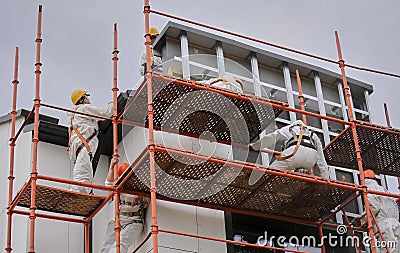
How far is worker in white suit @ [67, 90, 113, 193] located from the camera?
14.5 metres

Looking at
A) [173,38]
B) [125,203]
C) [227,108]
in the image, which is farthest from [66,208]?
[173,38]

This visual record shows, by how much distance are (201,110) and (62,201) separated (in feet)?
8.91

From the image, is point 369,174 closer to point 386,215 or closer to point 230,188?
point 386,215

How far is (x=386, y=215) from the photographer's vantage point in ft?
51.0

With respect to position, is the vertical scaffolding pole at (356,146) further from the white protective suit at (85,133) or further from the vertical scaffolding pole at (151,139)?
the white protective suit at (85,133)

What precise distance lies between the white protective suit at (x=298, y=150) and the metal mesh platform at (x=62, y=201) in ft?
9.75

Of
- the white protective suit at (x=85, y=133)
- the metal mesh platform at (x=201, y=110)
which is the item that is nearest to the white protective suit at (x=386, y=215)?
the metal mesh platform at (x=201, y=110)

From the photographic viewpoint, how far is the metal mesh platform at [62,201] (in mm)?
13453

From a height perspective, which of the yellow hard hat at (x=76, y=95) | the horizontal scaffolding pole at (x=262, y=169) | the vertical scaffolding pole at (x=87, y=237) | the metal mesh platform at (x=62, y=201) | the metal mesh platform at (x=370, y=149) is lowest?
the vertical scaffolding pole at (x=87, y=237)

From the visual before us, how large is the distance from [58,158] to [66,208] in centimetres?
173

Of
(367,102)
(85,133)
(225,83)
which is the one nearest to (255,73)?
(367,102)

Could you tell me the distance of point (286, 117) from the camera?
56.9 feet

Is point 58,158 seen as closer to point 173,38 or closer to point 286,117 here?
point 173,38

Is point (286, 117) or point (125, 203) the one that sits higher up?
point (286, 117)
